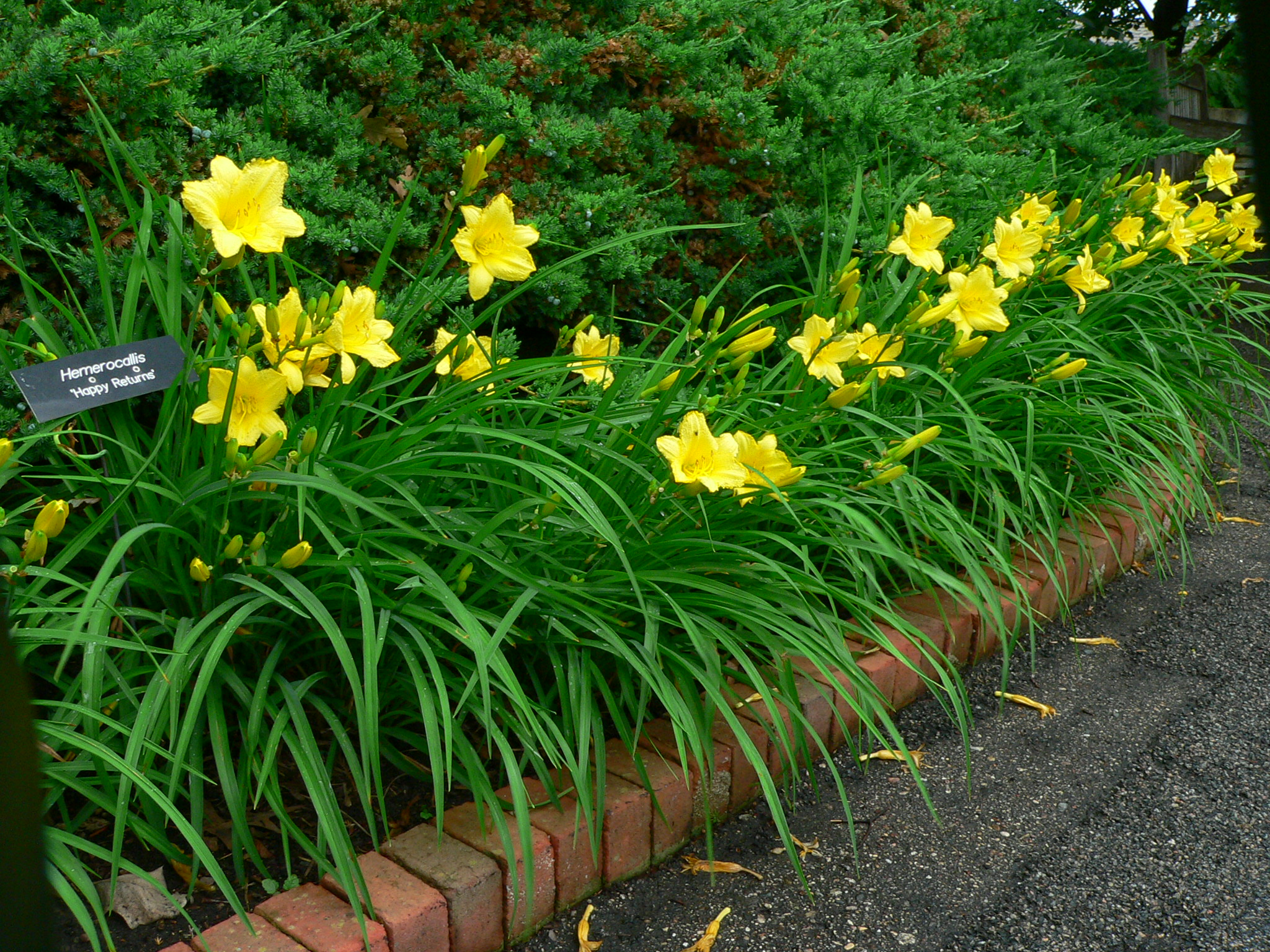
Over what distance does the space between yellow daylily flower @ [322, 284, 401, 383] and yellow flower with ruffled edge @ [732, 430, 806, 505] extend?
1.87ft

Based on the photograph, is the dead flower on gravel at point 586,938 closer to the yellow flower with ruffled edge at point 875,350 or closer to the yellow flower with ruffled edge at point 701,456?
the yellow flower with ruffled edge at point 701,456

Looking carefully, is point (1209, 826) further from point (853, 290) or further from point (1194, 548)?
point (1194, 548)

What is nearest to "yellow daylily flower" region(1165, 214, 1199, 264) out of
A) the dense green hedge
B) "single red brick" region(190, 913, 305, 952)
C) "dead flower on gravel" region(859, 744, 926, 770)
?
the dense green hedge

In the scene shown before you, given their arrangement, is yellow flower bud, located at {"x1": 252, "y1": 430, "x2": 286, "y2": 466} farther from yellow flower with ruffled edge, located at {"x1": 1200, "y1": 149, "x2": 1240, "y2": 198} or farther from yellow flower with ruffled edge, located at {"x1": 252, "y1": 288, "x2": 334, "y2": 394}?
yellow flower with ruffled edge, located at {"x1": 1200, "y1": 149, "x2": 1240, "y2": 198}

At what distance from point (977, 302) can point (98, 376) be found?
1.72 m

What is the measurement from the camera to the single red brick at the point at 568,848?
168 centimetres

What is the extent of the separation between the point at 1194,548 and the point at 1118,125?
2785 millimetres

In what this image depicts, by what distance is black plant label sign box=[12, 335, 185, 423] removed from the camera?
1593 millimetres

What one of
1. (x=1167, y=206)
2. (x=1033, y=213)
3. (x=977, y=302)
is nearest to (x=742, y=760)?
(x=977, y=302)

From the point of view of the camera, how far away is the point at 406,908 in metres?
1.50

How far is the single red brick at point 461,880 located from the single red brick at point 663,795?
0.29 metres

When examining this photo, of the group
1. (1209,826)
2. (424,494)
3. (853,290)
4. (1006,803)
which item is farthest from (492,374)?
(1209,826)

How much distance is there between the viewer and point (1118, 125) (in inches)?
213

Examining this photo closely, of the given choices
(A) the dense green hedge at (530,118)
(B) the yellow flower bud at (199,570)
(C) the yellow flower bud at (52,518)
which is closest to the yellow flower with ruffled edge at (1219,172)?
(A) the dense green hedge at (530,118)
